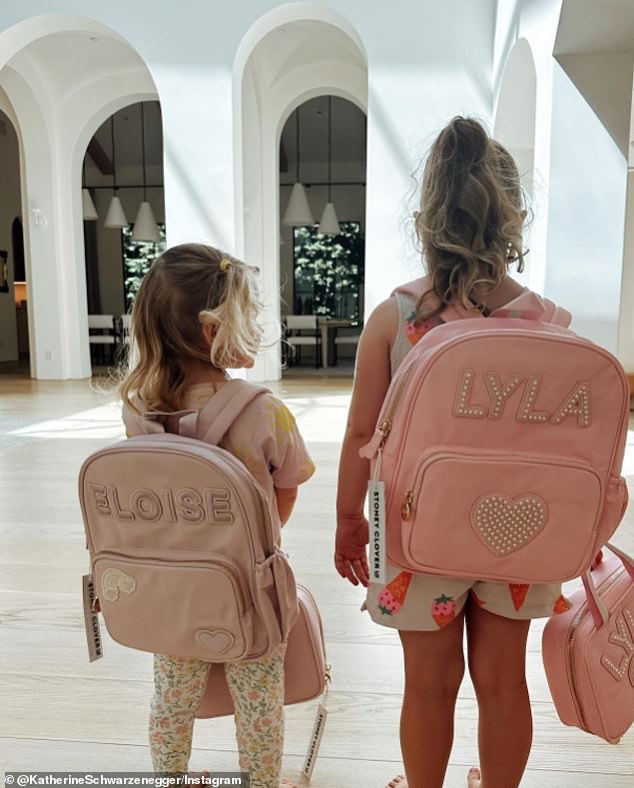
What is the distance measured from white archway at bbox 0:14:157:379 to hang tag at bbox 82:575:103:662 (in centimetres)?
875

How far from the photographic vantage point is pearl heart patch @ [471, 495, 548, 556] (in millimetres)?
911

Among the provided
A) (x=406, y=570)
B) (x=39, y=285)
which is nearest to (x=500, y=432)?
(x=406, y=570)

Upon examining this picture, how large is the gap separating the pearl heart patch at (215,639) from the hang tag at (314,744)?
40 centimetres

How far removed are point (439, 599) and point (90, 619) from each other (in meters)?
0.59

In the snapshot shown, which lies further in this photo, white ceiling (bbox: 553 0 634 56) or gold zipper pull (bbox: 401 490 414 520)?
white ceiling (bbox: 553 0 634 56)

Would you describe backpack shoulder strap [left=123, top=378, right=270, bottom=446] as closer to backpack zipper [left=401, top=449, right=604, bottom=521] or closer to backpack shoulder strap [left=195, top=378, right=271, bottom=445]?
backpack shoulder strap [left=195, top=378, right=271, bottom=445]

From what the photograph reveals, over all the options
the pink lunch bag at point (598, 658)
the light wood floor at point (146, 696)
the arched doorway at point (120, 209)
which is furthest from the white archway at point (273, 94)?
the pink lunch bag at point (598, 658)

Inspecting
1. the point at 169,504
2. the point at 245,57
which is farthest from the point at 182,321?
the point at 245,57

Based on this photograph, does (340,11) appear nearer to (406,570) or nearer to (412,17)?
(412,17)

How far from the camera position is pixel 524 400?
0.89 m

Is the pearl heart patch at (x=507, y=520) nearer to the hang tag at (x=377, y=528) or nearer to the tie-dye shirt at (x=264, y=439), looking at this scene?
the hang tag at (x=377, y=528)

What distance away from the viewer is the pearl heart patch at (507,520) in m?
0.91

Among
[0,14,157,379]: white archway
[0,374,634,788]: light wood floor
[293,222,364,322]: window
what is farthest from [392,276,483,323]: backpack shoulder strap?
[293,222,364,322]: window

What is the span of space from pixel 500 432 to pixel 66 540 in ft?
7.66
